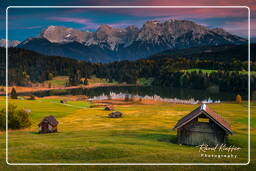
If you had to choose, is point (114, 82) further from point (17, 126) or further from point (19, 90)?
point (19, 90)

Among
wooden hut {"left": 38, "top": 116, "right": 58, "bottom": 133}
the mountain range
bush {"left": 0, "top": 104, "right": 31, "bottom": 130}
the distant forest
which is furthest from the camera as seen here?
wooden hut {"left": 38, "top": 116, "right": 58, "bottom": 133}

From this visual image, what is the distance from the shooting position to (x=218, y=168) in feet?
39.9

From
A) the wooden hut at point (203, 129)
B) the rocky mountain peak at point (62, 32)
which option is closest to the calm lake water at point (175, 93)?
the wooden hut at point (203, 129)

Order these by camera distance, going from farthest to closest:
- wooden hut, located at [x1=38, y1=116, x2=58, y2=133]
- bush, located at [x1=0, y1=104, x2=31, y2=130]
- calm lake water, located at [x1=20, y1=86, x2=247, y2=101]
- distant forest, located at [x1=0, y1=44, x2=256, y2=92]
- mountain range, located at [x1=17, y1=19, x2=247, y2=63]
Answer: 1. wooden hut, located at [x1=38, y1=116, x2=58, y2=133]
2. bush, located at [x1=0, y1=104, x2=31, y2=130]
3. calm lake water, located at [x1=20, y1=86, x2=247, y2=101]
4. distant forest, located at [x1=0, y1=44, x2=256, y2=92]
5. mountain range, located at [x1=17, y1=19, x2=247, y2=63]

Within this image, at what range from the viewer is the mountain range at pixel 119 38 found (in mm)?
17641

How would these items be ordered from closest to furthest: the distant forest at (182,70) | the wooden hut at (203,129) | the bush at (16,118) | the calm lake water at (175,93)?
the wooden hut at (203,129) < the distant forest at (182,70) < the calm lake water at (175,93) < the bush at (16,118)

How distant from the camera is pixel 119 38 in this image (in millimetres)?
20938

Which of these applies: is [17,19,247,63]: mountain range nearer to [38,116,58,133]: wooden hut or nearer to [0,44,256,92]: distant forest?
[0,44,256,92]: distant forest

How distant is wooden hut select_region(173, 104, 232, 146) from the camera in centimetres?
1744

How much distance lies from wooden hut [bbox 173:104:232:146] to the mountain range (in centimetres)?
522

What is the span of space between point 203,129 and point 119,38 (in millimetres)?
9032

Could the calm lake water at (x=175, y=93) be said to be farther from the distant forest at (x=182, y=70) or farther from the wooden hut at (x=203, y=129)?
the wooden hut at (x=203, y=129)

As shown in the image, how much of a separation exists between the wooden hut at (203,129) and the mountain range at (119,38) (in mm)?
5215

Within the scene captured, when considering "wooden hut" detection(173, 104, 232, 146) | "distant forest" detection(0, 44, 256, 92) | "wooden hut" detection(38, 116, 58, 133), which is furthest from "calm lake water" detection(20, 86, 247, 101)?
"wooden hut" detection(38, 116, 58, 133)
